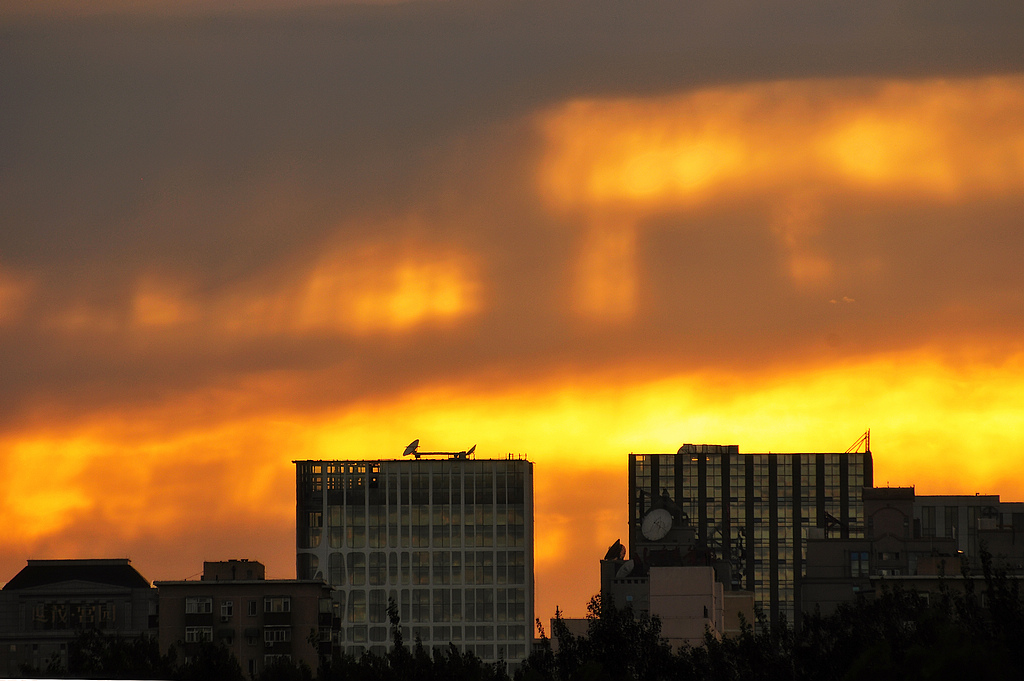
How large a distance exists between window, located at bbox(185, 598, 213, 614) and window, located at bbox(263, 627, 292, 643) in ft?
16.1

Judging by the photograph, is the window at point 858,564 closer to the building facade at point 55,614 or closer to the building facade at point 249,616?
the building facade at point 249,616

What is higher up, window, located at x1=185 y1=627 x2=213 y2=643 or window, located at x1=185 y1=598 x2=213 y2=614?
window, located at x1=185 y1=598 x2=213 y2=614

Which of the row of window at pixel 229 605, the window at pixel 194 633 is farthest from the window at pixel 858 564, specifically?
the window at pixel 194 633

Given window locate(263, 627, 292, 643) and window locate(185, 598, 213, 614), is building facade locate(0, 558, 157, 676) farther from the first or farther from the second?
window locate(263, 627, 292, 643)

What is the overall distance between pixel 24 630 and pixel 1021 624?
147m

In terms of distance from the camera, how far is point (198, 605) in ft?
488

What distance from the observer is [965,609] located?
7381 centimetres

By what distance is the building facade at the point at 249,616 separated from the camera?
484 ft

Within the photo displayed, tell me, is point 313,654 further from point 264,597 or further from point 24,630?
point 24,630

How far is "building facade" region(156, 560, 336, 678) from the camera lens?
484ft

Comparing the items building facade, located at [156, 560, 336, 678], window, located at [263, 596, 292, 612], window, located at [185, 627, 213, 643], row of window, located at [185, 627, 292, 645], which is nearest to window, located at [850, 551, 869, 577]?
building facade, located at [156, 560, 336, 678]

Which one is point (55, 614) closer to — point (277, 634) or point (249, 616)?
point (249, 616)

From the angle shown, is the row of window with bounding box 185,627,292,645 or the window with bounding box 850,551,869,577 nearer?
the row of window with bounding box 185,627,292,645

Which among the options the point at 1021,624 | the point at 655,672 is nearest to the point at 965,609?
the point at 1021,624
